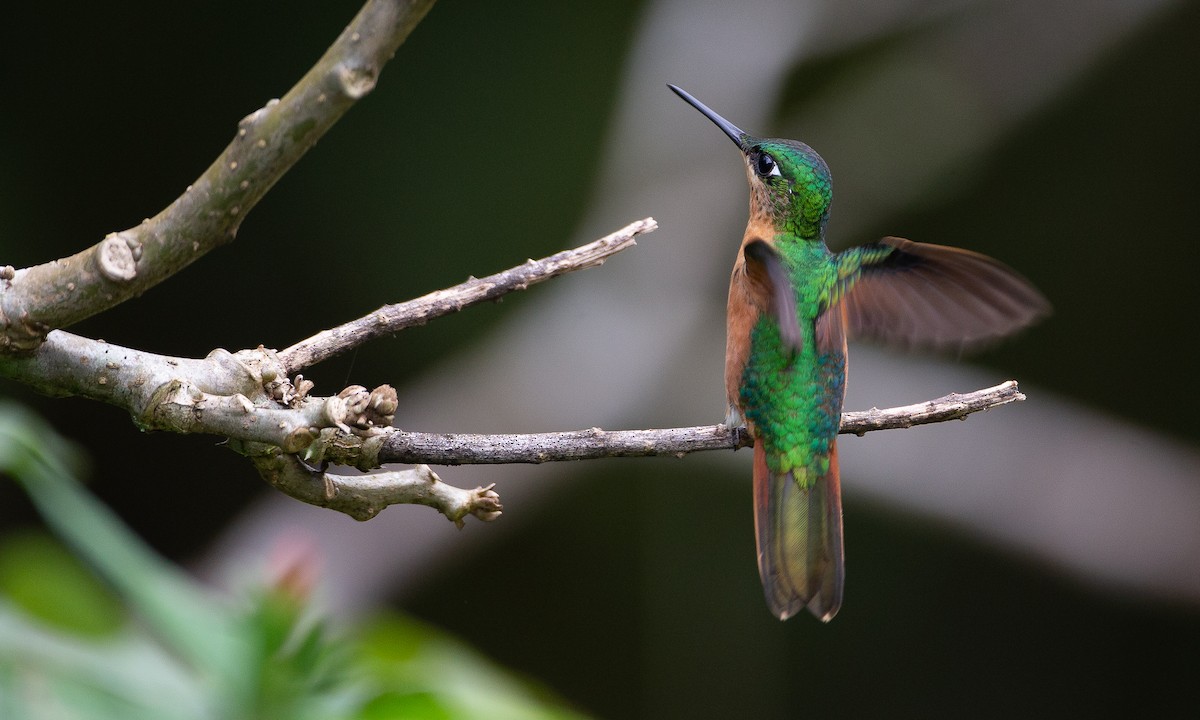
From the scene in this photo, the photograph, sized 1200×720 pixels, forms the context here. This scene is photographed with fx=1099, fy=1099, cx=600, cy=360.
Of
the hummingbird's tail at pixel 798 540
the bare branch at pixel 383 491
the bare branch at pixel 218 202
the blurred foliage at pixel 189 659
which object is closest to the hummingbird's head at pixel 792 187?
the hummingbird's tail at pixel 798 540

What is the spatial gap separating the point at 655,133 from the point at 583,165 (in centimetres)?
52

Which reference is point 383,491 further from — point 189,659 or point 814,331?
point 814,331

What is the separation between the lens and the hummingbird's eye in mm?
2863

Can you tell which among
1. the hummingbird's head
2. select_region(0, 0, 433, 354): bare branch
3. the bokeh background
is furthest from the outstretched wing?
the bokeh background

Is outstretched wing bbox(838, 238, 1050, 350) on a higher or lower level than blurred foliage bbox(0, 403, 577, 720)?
higher

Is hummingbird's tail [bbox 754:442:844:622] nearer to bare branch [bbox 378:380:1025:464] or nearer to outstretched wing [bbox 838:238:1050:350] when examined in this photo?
outstretched wing [bbox 838:238:1050:350]

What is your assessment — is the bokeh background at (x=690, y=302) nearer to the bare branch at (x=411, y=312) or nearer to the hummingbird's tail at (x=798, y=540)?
the hummingbird's tail at (x=798, y=540)

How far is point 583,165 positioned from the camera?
19.1 ft

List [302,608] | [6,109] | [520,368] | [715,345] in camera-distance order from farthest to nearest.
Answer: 1. [715,345]
2. [520,368]
3. [6,109]
4. [302,608]

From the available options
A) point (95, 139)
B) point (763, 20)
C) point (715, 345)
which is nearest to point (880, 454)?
point (715, 345)

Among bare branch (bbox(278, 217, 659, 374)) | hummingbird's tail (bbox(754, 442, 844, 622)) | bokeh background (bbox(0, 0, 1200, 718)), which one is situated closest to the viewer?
bare branch (bbox(278, 217, 659, 374))

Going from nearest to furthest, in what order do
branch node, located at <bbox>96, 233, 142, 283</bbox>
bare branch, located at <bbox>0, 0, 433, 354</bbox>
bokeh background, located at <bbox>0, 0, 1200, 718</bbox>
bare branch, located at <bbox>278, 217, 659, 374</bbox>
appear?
1. bare branch, located at <bbox>0, 0, 433, 354</bbox>
2. branch node, located at <bbox>96, 233, 142, 283</bbox>
3. bare branch, located at <bbox>278, 217, 659, 374</bbox>
4. bokeh background, located at <bbox>0, 0, 1200, 718</bbox>

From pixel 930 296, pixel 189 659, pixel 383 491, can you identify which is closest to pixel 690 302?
pixel 930 296

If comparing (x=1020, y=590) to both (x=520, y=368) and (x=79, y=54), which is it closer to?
(x=520, y=368)
